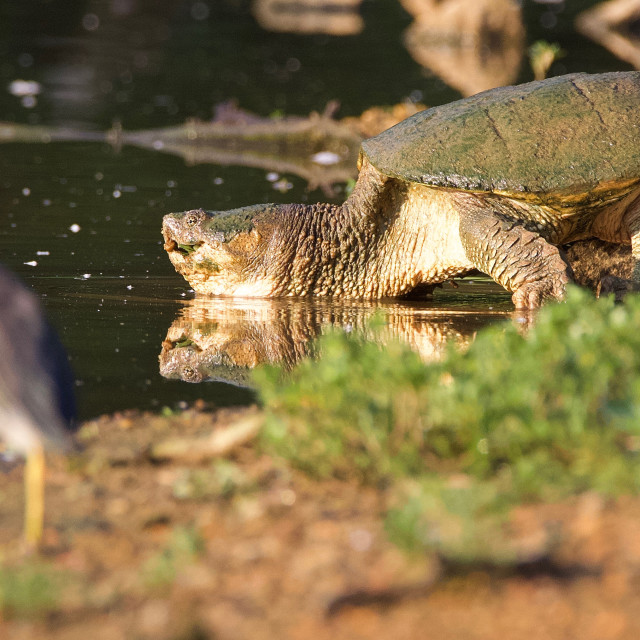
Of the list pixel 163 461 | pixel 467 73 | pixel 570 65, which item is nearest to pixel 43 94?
pixel 467 73

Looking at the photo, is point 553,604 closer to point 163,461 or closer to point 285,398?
point 285,398

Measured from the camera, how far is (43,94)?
1518 centimetres

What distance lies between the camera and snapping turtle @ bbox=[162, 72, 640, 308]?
5.12 m

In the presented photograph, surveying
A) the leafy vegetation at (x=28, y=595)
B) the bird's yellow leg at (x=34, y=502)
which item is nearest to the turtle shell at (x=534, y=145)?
the bird's yellow leg at (x=34, y=502)

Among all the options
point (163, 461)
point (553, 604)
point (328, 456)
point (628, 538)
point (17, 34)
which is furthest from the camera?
point (17, 34)

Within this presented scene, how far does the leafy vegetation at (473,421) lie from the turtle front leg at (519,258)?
2203 mm

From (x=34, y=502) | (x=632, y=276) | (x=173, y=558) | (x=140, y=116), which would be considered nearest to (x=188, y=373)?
(x=34, y=502)

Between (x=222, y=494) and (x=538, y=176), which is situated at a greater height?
(x=538, y=176)

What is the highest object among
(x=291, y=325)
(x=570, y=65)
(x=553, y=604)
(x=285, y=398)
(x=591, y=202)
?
(x=570, y=65)

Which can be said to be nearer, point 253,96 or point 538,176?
point 538,176

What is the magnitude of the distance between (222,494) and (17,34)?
22787 millimetres

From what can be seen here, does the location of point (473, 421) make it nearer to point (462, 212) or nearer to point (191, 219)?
point (462, 212)

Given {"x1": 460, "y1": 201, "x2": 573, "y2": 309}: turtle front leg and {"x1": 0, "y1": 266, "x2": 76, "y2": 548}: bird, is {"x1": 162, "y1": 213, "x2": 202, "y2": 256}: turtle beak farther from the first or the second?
{"x1": 0, "y1": 266, "x2": 76, "y2": 548}: bird

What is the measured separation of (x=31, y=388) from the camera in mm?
2463
